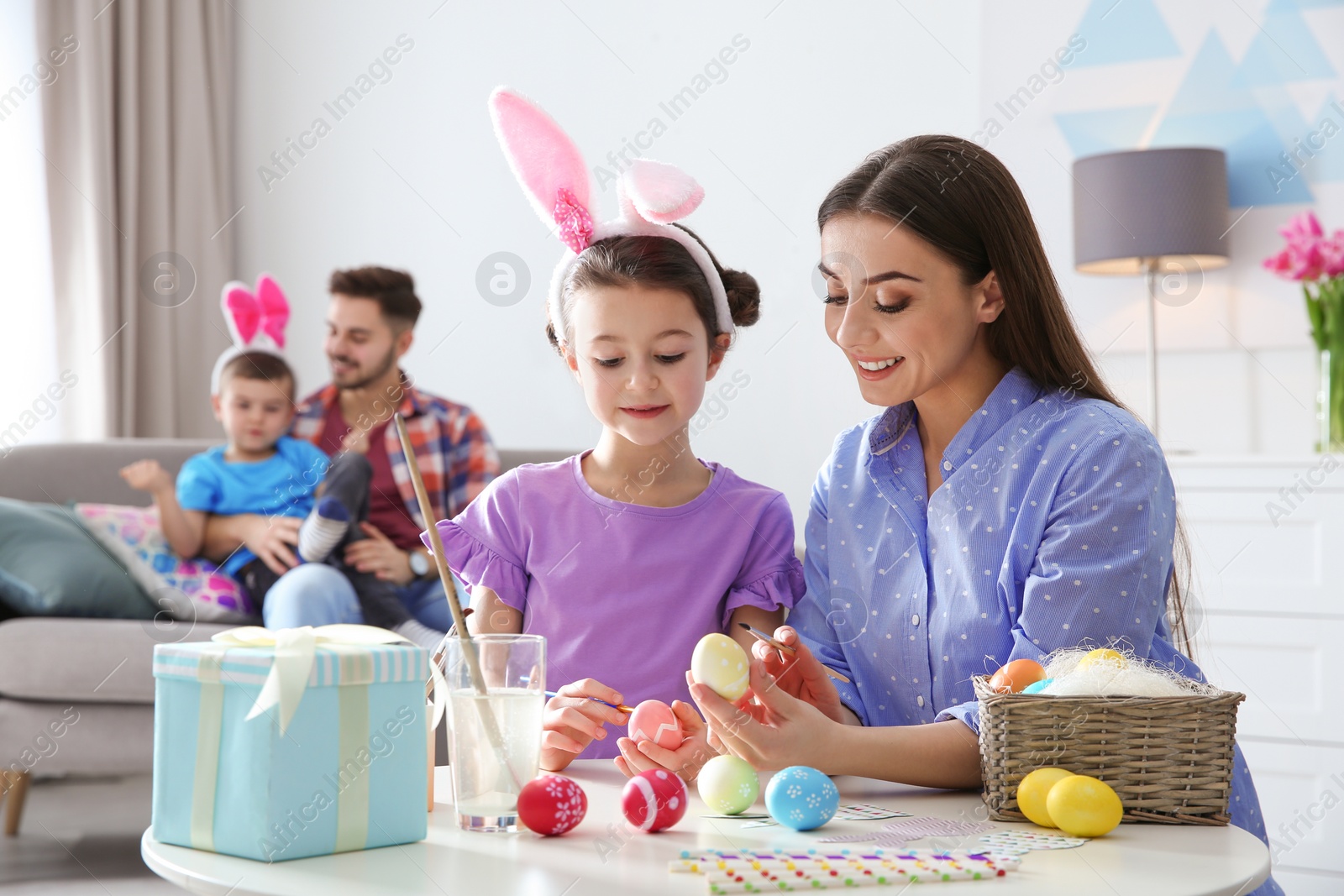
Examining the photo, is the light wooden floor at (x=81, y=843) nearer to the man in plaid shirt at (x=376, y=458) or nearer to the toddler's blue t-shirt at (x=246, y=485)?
the man in plaid shirt at (x=376, y=458)

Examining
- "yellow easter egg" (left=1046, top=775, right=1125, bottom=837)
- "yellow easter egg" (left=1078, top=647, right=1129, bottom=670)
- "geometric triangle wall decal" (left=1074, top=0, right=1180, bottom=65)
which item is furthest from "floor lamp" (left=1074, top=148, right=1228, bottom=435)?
"yellow easter egg" (left=1046, top=775, right=1125, bottom=837)

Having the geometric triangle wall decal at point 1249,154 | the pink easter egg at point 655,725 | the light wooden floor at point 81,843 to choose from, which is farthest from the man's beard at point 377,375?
the pink easter egg at point 655,725

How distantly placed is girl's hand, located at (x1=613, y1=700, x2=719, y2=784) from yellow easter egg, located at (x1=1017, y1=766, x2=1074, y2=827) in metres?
0.26

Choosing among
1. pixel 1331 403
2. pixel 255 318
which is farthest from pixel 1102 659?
pixel 255 318

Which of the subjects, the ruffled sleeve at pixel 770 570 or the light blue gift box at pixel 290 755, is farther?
the ruffled sleeve at pixel 770 570

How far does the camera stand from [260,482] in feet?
10.4

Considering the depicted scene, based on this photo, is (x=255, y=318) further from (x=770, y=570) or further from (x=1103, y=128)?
(x=770, y=570)

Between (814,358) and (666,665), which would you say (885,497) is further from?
(814,358)

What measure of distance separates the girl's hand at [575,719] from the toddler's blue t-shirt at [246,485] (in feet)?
7.21

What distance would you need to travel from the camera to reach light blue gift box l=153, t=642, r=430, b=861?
0.77 m

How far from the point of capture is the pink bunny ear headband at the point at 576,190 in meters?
1.33

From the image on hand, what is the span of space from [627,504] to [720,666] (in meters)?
0.54

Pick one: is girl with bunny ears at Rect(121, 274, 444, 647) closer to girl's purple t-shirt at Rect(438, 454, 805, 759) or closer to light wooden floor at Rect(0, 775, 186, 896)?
light wooden floor at Rect(0, 775, 186, 896)

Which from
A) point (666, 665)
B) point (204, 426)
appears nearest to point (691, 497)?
point (666, 665)
